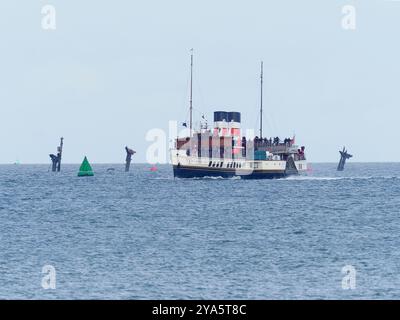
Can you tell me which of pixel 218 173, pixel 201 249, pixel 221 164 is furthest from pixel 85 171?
Result: pixel 201 249

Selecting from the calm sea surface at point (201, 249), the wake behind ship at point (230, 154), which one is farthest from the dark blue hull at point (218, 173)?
the calm sea surface at point (201, 249)

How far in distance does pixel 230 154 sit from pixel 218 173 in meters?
4.68

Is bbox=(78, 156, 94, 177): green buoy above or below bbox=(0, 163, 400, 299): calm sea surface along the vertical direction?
above

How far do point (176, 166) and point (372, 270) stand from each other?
307ft

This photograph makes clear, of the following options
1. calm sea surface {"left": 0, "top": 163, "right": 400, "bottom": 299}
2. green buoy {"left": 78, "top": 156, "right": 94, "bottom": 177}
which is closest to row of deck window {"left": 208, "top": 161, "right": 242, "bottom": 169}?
calm sea surface {"left": 0, "top": 163, "right": 400, "bottom": 299}

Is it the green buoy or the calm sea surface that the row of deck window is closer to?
the calm sea surface

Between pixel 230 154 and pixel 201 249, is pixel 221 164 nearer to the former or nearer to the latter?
pixel 230 154

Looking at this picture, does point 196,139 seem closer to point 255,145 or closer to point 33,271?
point 255,145

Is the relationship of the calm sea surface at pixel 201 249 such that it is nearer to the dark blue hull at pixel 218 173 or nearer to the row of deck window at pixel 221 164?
the dark blue hull at pixel 218 173

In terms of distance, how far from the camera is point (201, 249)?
151 ft

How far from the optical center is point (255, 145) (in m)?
140

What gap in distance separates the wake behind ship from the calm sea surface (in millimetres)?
41634

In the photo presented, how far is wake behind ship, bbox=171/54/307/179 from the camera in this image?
13000 cm
